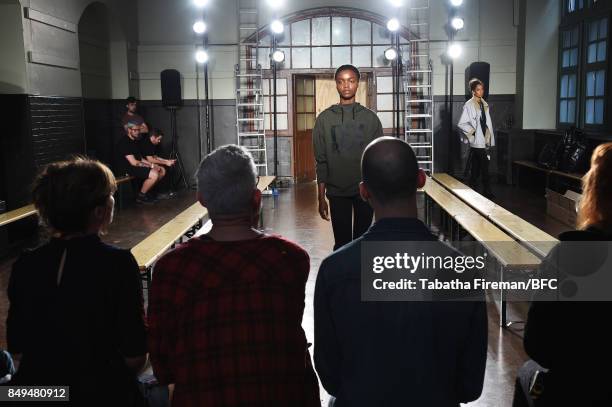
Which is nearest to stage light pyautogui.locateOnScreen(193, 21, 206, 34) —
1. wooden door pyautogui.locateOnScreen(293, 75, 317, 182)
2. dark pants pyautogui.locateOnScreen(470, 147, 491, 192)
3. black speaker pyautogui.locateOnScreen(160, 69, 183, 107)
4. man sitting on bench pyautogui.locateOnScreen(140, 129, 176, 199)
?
black speaker pyautogui.locateOnScreen(160, 69, 183, 107)

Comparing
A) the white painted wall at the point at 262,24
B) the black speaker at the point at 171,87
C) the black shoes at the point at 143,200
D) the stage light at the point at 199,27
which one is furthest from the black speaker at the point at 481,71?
the black shoes at the point at 143,200

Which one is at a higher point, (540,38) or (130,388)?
(540,38)

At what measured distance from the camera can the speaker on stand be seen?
10516 millimetres

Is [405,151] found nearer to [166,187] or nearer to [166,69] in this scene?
[166,187]

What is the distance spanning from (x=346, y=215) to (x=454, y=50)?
22.5 feet

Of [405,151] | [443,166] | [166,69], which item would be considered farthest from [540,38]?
[405,151]

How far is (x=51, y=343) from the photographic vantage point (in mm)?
1698

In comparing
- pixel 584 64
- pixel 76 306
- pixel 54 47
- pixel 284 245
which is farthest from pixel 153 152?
pixel 284 245

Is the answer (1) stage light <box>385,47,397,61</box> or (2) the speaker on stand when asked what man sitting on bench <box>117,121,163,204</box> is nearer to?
(2) the speaker on stand

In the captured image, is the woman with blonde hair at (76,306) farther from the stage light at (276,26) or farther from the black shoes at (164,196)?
the stage light at (276,26)

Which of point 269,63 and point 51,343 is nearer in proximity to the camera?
point 51,343

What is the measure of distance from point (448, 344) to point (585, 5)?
338 inches

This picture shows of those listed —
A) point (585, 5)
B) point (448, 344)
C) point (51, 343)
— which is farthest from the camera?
point (585, 5)

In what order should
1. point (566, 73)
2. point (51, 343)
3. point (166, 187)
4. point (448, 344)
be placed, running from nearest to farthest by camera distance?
point (448, 344) → point (51, 343) → point (566, 73) → point (166, 187)
